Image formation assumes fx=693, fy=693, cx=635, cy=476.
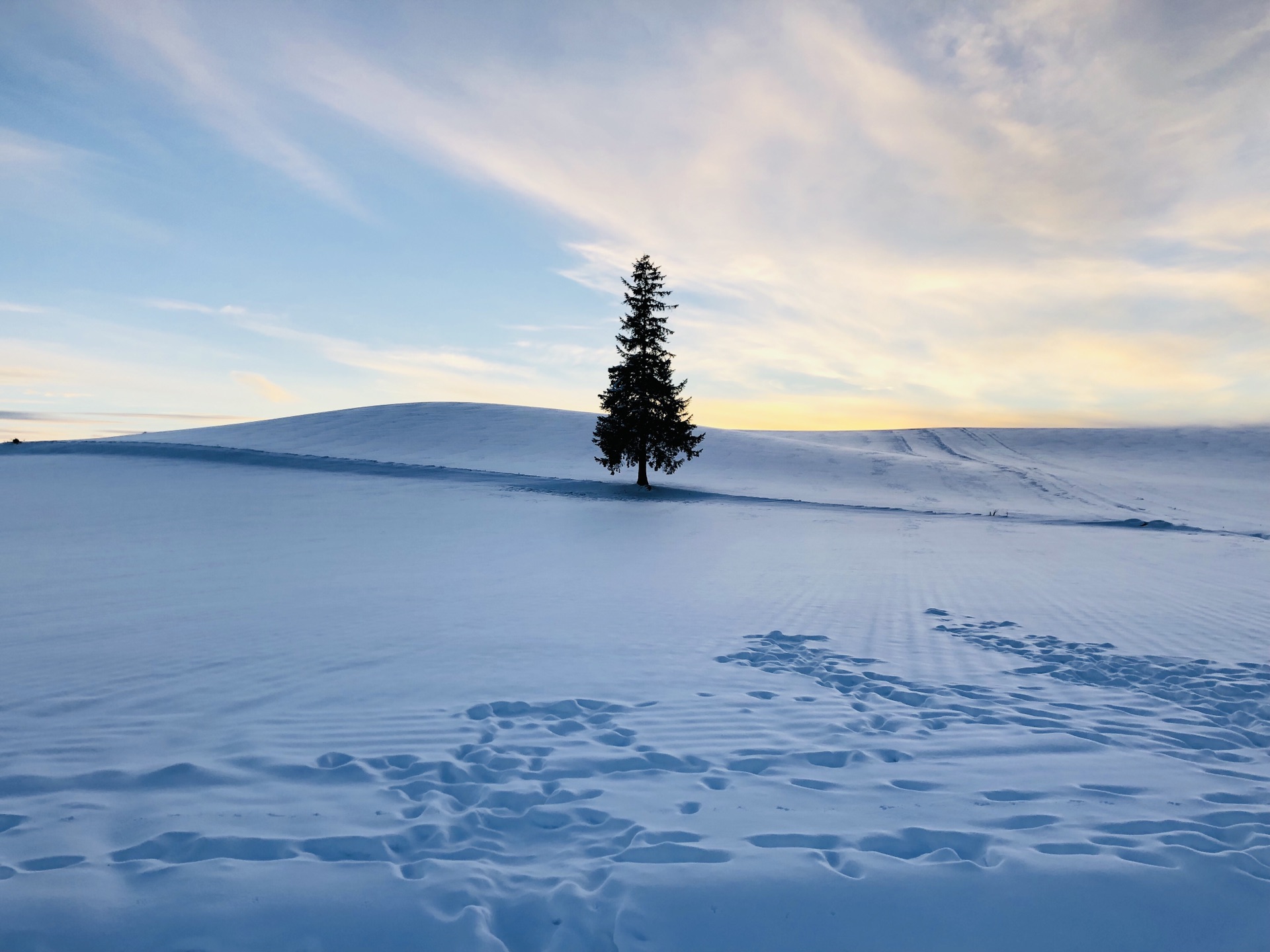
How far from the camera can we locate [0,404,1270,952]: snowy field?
319 cm

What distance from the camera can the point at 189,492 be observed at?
79.0ft

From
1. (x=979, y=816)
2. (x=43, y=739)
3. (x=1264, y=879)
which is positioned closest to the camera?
(x=1264, y=879)

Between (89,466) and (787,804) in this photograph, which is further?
(89,466)

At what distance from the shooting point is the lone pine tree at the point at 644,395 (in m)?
31.2

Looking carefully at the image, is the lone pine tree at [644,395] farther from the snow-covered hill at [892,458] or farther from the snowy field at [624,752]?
the snowy field at [624,752]

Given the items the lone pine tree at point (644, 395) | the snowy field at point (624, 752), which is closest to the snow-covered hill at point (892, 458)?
the lone pine tree at point (644, 395)

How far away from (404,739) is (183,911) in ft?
6.77

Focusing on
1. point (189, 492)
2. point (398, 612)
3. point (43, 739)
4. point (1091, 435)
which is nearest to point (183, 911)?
point (43, 739)

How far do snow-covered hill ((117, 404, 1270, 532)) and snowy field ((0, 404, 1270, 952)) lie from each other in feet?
54.3

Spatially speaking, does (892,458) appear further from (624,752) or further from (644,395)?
(624,752)

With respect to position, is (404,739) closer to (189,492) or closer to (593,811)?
(593,811)

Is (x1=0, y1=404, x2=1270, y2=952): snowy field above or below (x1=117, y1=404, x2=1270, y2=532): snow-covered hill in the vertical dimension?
below

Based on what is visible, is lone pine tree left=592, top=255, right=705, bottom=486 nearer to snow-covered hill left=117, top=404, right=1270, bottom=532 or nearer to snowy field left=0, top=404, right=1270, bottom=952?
snow-covered hill left=117, top=404, right=1270, bottom=532

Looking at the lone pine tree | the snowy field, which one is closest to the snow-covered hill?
the lone pine tree
